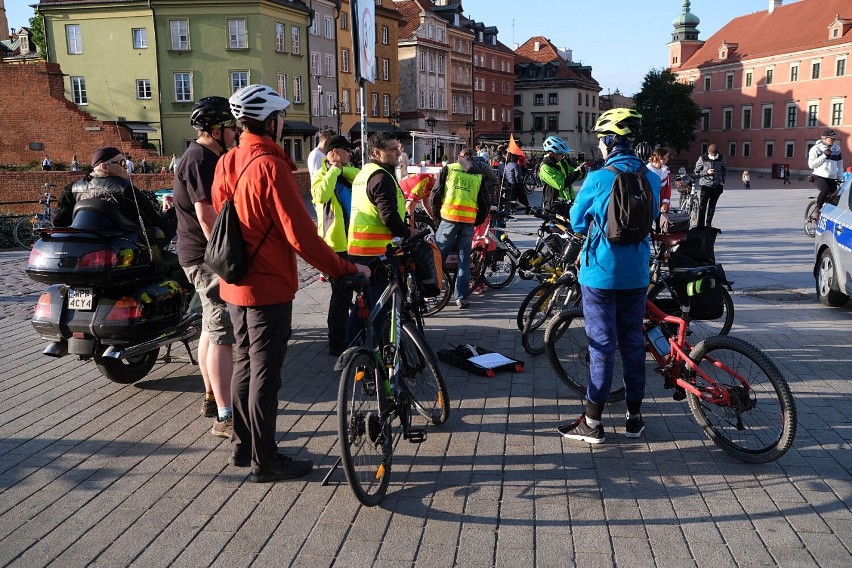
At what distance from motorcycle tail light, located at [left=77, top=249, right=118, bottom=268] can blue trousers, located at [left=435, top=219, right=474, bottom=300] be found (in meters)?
4.43

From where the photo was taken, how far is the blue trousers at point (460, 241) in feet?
30.5

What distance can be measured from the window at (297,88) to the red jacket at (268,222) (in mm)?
48521

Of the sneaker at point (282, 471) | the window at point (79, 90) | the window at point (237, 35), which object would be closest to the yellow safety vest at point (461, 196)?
the sneaker at point (282, 471)

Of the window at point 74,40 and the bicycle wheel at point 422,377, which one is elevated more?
the window at point 74,40

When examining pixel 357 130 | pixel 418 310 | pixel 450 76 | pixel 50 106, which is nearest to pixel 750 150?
pixel 450 76

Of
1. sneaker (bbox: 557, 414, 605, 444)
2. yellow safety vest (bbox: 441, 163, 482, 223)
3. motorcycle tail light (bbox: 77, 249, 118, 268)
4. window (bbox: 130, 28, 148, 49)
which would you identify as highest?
window (bbox: 130, 28, 148, 49)

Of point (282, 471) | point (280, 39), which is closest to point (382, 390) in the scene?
point (282, 471)

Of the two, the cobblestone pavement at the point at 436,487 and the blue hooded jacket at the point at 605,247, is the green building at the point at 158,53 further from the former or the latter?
the blue hooded jacket at the point at 605,247

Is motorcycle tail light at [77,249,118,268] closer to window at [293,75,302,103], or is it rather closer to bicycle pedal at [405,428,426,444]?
bicycle pedal at [405,428,426,444]

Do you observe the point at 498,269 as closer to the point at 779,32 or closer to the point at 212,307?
the point at 212,307

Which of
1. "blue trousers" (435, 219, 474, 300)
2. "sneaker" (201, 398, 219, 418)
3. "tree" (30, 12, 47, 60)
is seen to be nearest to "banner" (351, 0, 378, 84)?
"blue trousers" (435, 219, 474, 300)

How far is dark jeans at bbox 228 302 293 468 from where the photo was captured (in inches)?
165

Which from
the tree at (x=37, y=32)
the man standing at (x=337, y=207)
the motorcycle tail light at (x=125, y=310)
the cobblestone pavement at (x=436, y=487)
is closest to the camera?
the cobblestone pavement at (x=436, y=487)

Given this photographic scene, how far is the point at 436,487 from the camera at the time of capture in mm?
4328
